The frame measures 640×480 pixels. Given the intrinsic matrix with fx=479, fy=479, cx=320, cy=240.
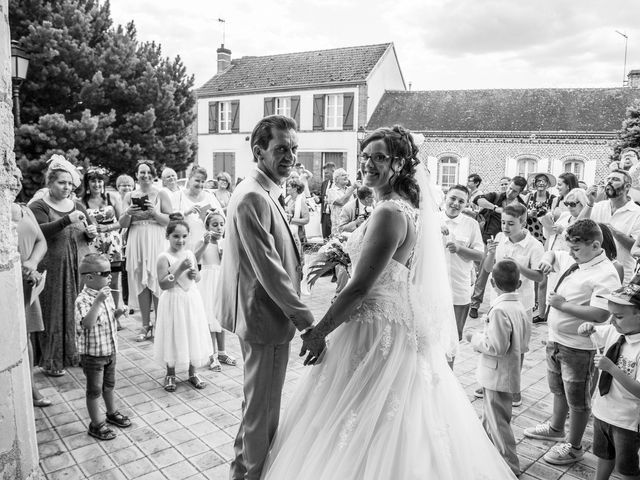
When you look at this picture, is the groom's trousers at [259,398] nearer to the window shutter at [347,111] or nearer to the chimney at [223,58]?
the window shutter at [347,111]

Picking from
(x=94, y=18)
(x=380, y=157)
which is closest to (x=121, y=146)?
(x=94, y=18)

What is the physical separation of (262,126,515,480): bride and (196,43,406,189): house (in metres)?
22.5

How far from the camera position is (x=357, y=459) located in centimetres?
247

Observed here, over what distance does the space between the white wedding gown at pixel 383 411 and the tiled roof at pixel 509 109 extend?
72.8 ft

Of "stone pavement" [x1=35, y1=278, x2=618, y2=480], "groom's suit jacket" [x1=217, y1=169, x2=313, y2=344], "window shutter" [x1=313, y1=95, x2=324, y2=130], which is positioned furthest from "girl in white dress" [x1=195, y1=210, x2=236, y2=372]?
"window shutter" [x1=313, y1=95, x2=324, y2=130]

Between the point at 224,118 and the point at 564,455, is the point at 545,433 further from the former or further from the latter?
the point at 224,118

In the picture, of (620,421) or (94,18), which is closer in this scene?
(620,421)

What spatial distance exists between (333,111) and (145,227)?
20734mm

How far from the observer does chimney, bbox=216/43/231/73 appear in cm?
3072

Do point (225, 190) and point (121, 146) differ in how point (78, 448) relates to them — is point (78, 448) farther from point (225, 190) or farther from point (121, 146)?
point (121, 146)

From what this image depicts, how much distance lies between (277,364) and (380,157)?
1.36 metres

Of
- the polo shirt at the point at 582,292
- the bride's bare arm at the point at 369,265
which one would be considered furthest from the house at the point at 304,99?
the bride's bare arm at the point at 369,265

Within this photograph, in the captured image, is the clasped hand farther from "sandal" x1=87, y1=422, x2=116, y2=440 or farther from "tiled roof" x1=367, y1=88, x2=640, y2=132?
"tiled roof" x1=367, y1=88, x2=640, y2=132

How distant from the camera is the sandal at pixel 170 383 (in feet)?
15.4
